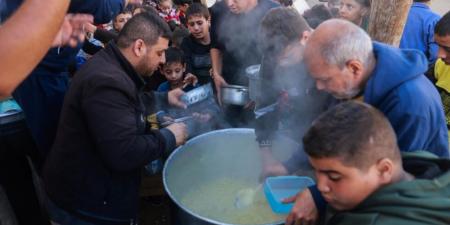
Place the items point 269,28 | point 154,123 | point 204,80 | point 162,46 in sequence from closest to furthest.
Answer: point 162,46 < point 269,28 < point 154,123 < point 204,80

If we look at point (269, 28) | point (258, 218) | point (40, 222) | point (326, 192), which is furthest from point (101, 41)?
point (326, 192)

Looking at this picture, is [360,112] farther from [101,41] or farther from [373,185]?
[101,41]

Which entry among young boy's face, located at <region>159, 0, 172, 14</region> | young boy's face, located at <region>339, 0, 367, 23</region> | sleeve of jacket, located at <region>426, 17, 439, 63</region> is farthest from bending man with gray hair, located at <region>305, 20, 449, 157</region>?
young boy's face, located at <region>159, 0, 172, 14</region>

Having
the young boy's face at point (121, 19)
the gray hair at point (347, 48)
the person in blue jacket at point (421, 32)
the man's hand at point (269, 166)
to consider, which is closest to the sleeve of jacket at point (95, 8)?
the man's hand at point (269, 166)

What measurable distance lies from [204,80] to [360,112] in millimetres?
2955

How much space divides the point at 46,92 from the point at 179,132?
1047 millimetres

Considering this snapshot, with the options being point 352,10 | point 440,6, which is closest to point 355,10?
point 352,10

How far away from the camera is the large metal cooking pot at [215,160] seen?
2.62 meters

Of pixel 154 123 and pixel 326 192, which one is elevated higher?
pixel 326 192

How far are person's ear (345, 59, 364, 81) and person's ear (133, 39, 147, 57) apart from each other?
1.22 meters

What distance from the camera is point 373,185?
1.37 metres

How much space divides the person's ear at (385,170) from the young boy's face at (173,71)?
8.75 ft

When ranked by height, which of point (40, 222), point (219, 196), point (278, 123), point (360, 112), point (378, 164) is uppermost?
point (360, 112)

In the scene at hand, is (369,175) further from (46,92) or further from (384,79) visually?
(46,92)
